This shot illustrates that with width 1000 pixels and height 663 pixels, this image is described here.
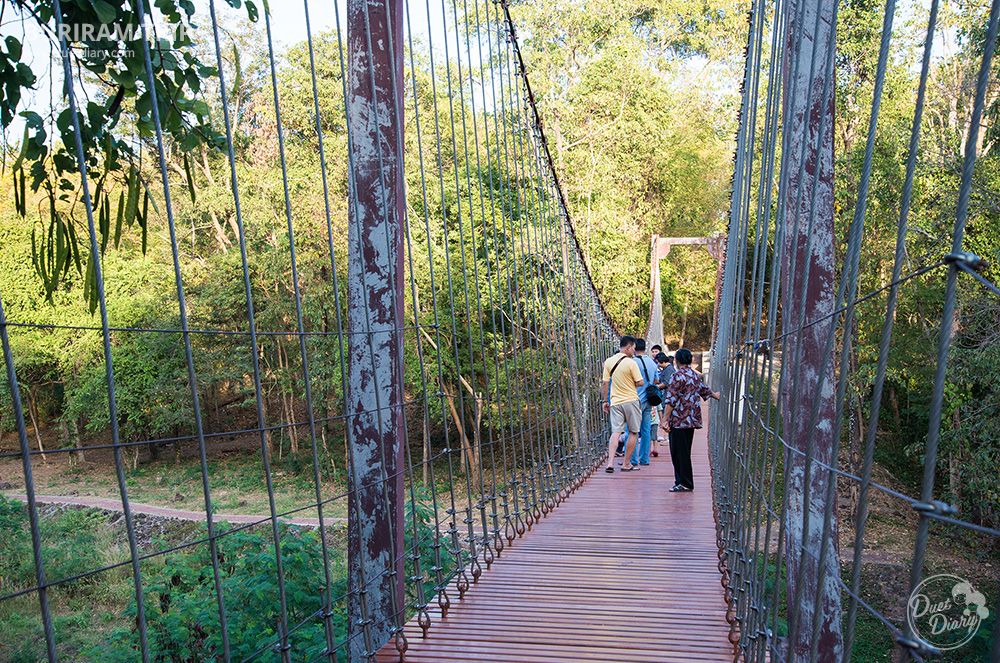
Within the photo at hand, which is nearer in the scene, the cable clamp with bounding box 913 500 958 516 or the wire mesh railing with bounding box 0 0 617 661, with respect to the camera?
the cable clamp with bounding box 913 500 958 516

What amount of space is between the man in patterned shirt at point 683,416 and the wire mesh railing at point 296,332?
0.63 m

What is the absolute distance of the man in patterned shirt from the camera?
4004 mm

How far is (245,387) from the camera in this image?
45.8 ft

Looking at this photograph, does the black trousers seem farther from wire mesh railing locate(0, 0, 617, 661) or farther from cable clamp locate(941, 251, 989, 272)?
cable clamp locate(941, 251, 989, 272)

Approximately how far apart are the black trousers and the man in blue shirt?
56 centimetres

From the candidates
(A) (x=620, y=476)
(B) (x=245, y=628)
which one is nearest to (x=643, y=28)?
(A) (x=620, y=476)

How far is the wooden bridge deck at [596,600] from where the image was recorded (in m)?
1.84

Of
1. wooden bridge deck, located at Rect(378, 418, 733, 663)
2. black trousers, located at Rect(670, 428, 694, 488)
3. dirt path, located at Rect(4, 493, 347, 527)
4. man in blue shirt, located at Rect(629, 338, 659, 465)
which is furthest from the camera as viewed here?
dirt path, located at Rect(4, 493, 347, 527)

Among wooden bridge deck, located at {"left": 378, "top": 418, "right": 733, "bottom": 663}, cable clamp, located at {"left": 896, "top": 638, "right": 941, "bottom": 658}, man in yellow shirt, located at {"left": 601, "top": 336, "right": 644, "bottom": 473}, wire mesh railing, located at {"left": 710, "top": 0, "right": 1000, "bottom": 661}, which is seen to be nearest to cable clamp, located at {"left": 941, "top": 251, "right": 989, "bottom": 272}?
wire mesh railing, located at {"left": 710, "top": 0, "right": 1000, "bottom": 661}

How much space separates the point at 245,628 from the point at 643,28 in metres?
17.8

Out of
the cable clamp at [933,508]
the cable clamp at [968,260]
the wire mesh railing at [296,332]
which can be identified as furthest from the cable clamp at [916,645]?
the wire mesh railing at [296,332]

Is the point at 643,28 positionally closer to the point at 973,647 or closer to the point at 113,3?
the point at 973,647

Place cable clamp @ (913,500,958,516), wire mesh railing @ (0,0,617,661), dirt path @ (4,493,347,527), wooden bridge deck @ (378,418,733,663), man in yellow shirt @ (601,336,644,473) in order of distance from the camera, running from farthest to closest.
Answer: dirt path @ (4,493,347,527), man in yellow shirt @ (601,336,644,473), wooden bridge deck @ (378,418,733,663), wire mesh railing @ (0,0,617,661), cable clamp @ (913,500,958,516)

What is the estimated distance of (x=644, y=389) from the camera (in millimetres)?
5055
